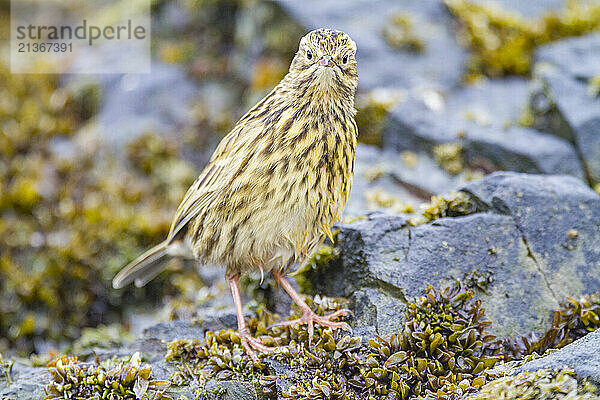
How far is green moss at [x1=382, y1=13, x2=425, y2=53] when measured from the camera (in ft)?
28.6

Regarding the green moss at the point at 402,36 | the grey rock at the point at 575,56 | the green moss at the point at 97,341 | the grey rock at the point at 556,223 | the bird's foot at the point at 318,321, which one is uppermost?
the green moss at the point at 402,36

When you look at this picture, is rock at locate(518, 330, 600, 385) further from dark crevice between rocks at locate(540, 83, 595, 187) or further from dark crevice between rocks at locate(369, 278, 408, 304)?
dark crevice between rocks at locate(540, 83, 595, 187)

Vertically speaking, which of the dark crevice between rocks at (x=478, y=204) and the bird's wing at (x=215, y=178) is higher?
the bird's wing at (x=215, y=178)

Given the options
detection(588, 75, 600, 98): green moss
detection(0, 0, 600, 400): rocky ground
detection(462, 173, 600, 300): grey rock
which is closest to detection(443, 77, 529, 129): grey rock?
detection(0, 0, 600, 400): rocky ground

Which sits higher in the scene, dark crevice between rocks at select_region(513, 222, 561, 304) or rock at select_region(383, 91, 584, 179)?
rock at select_region(383, 91, 584, 179)

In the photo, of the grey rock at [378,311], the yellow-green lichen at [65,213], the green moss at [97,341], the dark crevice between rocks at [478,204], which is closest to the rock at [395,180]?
the dark crevice between rocks at [478,204]

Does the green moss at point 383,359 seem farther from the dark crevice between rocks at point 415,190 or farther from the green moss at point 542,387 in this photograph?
the dark crevice between rocks at point 415,190

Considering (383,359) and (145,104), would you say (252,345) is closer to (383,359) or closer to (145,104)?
(383,359)

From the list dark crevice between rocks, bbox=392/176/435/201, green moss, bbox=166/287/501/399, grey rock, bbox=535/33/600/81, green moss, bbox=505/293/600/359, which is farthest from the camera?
grey rock, bbox=535/33/600/81

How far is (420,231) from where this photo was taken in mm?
4984

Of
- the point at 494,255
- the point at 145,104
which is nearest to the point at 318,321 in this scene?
the point at 494,255

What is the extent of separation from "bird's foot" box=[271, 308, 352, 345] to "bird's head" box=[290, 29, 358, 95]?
5.59ft

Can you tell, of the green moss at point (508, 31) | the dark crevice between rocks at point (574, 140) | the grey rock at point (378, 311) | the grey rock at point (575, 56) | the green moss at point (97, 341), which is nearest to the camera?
the grey rock at point (378, 311)

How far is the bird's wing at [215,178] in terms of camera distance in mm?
4559
